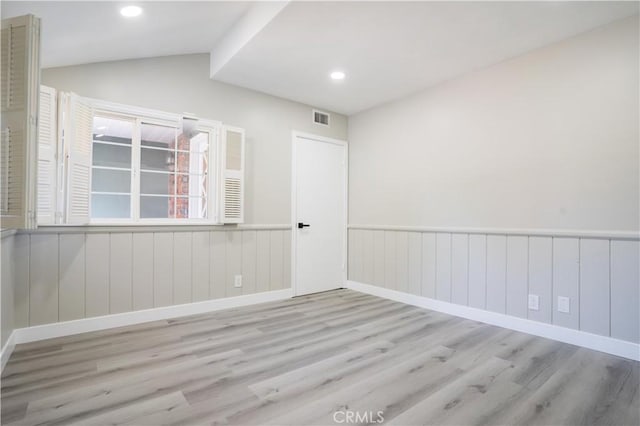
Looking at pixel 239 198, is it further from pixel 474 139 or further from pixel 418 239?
pixel 474 139

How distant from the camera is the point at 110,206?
313 cm

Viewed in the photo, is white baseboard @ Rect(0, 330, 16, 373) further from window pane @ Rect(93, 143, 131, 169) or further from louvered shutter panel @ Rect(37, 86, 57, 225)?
window pane @ Rect(93, 143, 131, 169)

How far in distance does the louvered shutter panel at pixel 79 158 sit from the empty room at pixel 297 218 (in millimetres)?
27

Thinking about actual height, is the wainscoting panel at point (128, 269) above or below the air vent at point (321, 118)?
below

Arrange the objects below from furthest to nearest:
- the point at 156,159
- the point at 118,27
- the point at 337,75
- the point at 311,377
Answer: the point at 337,75 < the point at 156,159 < the point at 118,27 < the point at 311,377

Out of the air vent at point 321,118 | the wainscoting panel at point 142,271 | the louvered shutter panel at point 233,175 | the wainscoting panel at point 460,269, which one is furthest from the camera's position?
the air vent at point 321,118

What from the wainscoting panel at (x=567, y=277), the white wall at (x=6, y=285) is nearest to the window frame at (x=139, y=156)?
the white wall at (x=6, y=285)

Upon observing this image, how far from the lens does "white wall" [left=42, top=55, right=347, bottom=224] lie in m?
3.01

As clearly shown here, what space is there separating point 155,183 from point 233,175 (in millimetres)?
785

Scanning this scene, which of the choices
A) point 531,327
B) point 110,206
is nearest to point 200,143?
point 110,206

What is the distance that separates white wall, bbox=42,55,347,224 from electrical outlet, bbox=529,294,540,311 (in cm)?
272

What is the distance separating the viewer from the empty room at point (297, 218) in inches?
75.5

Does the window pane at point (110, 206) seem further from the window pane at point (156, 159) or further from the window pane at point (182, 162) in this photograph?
the window pane at point (182, 162)

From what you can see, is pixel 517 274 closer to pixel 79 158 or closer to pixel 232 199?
pixel 232 199
